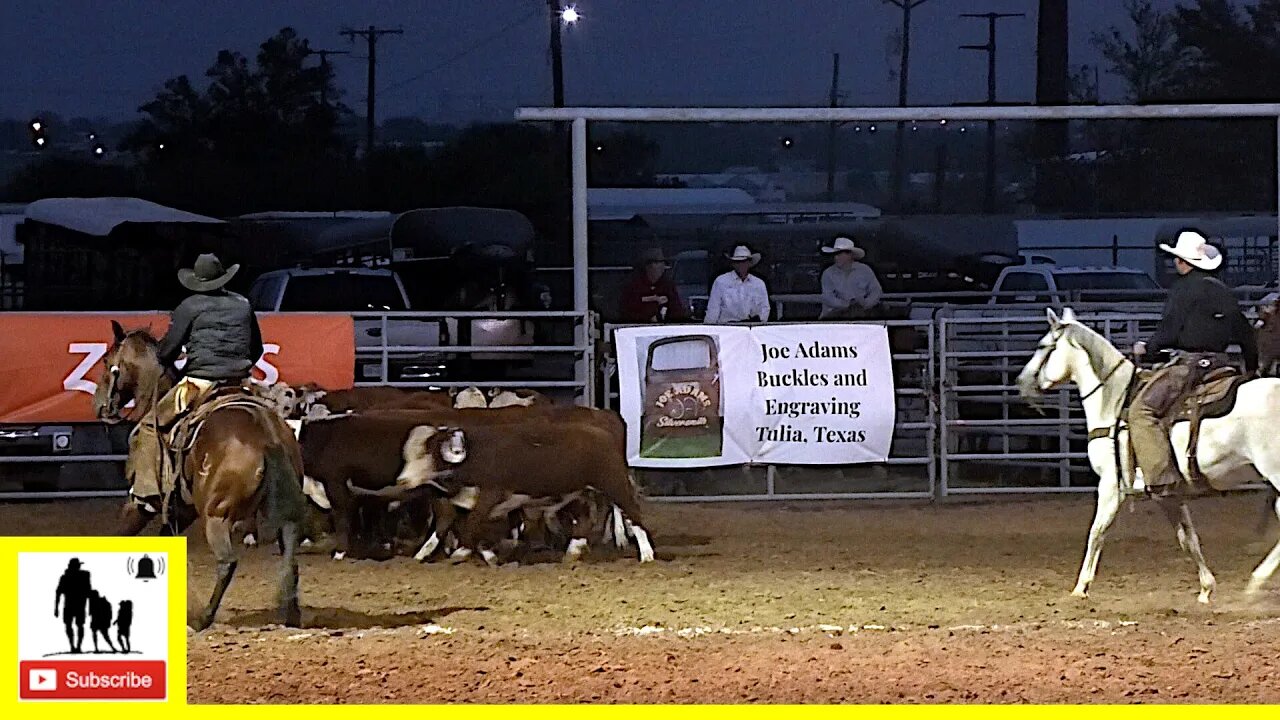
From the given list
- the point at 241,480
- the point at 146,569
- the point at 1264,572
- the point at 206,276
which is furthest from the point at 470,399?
the point at 146,569

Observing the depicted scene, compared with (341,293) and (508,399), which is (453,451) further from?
(341,293)

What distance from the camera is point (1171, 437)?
9359 millimetres

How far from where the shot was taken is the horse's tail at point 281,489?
319 inches

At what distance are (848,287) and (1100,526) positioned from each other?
5.39 m

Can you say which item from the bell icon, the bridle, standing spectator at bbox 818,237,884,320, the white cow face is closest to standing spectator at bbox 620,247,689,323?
standing spectator at bbox 818,237,884,320

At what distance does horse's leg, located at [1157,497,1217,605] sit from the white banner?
3.35m

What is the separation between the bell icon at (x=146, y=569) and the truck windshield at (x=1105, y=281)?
52.3 feet

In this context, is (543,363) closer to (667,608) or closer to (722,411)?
(722,411)

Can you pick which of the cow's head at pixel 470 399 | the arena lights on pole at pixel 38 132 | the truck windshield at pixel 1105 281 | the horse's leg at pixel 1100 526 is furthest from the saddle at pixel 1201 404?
the arena lights on pole at pixel 38 132

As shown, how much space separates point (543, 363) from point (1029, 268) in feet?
19.8

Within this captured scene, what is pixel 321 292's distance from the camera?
17.4 metres

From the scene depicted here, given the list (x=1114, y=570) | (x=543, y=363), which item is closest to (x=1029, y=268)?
(x=543, y=363)

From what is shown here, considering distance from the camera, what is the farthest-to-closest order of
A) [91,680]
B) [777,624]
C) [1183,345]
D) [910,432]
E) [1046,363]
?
[910,432]
[1046,363]
[1183,345]
[777,624]
[91,680]

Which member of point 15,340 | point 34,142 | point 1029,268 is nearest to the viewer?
point 15,340
